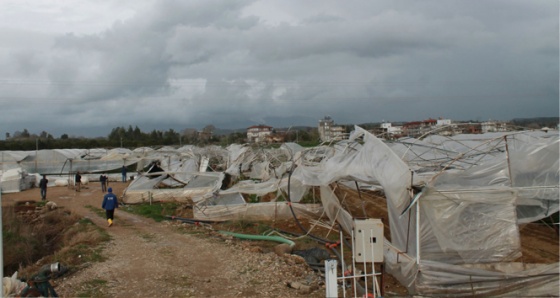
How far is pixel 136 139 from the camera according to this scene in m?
72.1

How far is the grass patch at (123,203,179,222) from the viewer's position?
57.5 ft

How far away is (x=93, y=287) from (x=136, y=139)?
66687 millimetres

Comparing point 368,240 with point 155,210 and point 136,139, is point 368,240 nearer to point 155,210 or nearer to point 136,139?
point 155,210

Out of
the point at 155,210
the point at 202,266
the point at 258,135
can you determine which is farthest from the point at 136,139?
the point at 202,266

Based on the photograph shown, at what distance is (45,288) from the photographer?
606cm

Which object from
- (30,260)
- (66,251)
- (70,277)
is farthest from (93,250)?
(30,260)

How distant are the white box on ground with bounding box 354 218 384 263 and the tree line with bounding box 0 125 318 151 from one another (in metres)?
45.6

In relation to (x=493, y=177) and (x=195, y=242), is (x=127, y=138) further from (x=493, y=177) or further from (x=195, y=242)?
(x=493, y=177)

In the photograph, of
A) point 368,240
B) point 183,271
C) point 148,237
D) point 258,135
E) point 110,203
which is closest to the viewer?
point 368,240

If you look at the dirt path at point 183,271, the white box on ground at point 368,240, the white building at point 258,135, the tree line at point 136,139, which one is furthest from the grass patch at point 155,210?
the tree line at point 136,139

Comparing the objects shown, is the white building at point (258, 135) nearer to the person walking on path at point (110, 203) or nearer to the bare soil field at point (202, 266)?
the person walking on path at point (110, 203)

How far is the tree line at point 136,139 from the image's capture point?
5662 cm

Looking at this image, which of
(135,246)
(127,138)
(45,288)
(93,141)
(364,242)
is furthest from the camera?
(127,138)

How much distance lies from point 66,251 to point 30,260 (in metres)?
3.76
